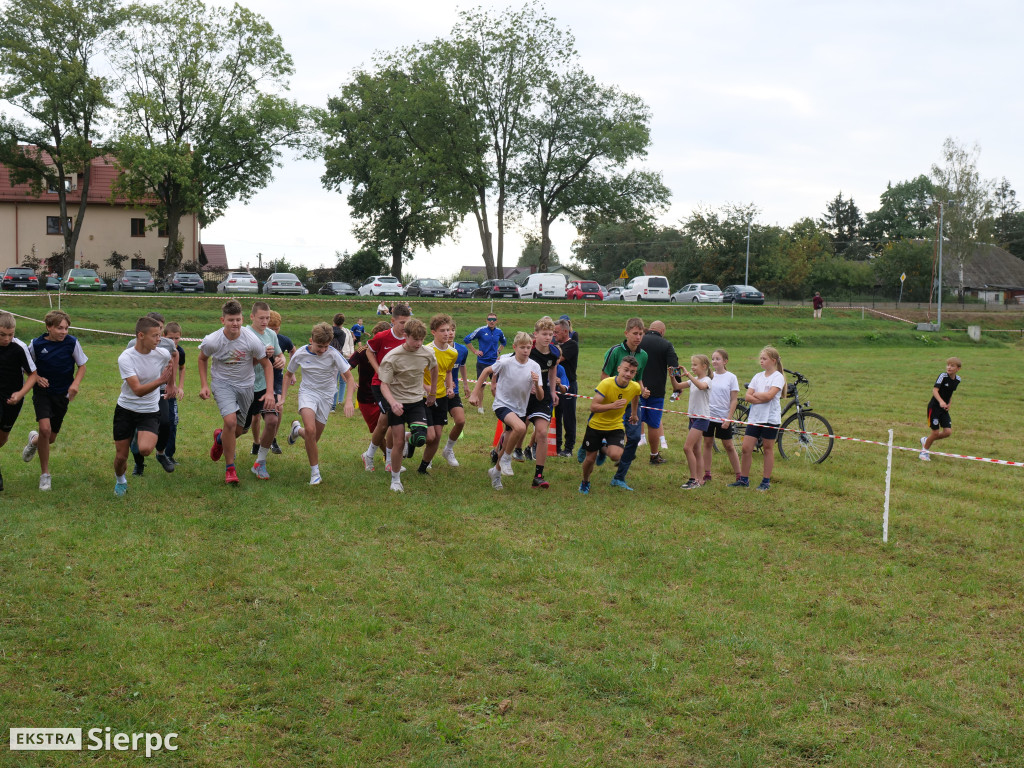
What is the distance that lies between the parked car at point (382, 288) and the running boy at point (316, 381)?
42.3 m

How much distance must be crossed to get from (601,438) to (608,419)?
241 millimetres

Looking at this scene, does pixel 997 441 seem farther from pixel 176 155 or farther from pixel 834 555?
pixel 176 155

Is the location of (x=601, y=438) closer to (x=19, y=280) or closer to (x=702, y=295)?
(x=19, y=280)

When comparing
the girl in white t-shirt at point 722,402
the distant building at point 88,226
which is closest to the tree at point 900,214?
the distant building at point 88,226

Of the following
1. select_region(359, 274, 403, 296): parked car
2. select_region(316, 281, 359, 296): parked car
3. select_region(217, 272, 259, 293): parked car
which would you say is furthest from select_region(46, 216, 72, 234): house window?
select_region(359, 274, 403, 296): parked car

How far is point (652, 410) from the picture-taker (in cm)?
1149

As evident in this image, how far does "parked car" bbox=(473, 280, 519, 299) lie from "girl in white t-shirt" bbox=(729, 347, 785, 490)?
A: 4136cm

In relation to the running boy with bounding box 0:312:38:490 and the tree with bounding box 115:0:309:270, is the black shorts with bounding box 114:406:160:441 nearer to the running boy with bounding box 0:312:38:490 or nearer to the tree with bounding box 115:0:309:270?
the running boy with bounding box 0:312:38:490

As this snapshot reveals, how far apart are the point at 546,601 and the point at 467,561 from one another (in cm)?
105

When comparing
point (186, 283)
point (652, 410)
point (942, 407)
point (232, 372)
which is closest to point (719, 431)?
point (652, 410)

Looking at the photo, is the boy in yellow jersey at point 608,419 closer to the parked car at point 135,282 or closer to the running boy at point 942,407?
the running boy at point 942,407

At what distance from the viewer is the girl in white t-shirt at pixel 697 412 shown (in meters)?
10.3

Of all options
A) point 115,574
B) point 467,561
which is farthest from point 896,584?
point 115,574

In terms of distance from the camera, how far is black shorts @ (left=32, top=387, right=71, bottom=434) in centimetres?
877
